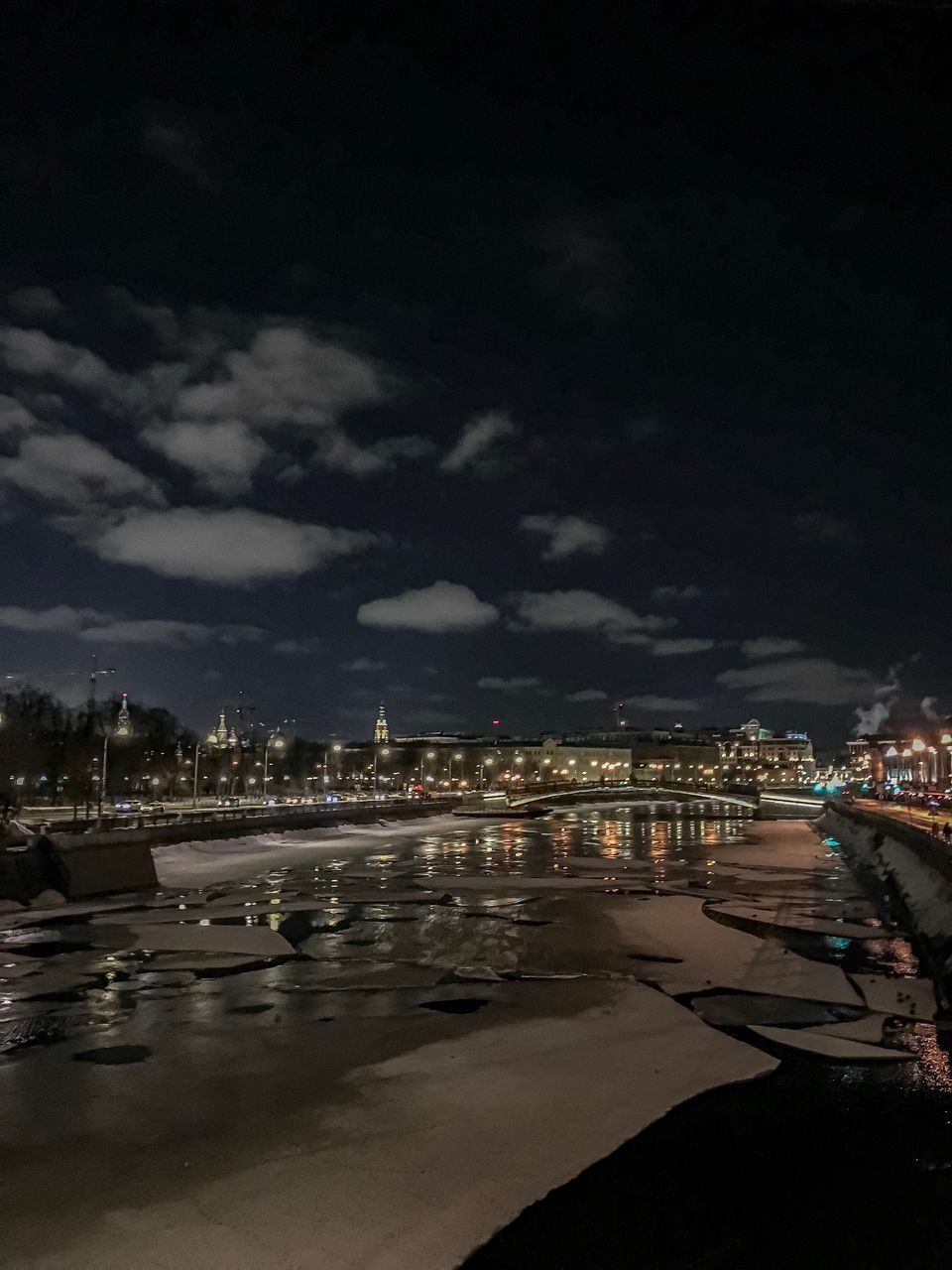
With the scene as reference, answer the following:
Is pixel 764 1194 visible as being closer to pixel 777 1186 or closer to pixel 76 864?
pixel 777 1186

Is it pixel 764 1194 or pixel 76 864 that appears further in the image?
pixel 76 864

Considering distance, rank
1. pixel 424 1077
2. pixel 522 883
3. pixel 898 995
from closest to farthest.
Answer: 1. pixel 424 1077
2. pixel 898 995
3. pixel 522 883

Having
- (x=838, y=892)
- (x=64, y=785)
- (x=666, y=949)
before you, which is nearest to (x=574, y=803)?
(x=64, y=785)

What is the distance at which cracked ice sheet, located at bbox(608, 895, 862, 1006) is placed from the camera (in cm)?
2038

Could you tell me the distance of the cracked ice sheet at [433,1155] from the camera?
28.8 feet

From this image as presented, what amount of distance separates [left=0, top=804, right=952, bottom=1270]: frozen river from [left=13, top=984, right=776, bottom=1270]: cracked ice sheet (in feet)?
0.13

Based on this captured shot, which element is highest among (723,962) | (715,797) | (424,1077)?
(424,1077)

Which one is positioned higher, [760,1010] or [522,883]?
[760,1010]

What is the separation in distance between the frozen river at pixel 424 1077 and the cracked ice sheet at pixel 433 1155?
0.13 feet

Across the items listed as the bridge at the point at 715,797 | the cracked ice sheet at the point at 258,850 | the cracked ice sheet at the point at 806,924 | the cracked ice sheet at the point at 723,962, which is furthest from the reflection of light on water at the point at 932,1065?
the bridge at the point at 715,797

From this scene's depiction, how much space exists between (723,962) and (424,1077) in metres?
11.7

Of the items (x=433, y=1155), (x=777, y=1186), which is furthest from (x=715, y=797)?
(x=433, y=1155)

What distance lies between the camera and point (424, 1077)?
13672 millimetres

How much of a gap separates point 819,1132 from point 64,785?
123934 mm
